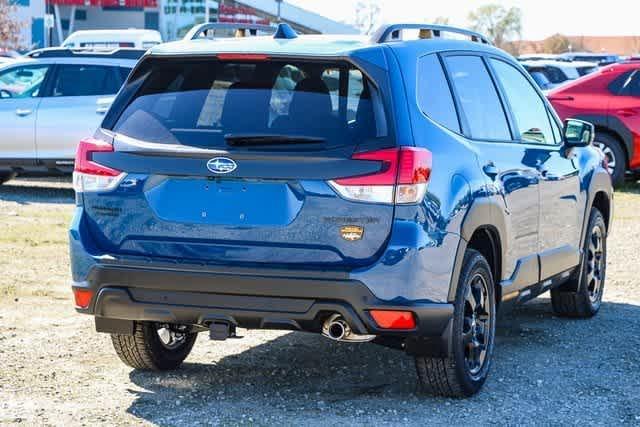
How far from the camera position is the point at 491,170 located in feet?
21.6

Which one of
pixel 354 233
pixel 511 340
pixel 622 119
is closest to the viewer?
pixel 354 233

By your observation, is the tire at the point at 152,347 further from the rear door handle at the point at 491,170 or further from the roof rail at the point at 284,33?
the rear door handle at the point at 491,170

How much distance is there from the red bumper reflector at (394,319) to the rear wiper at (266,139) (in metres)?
0.79

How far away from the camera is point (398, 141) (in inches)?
224

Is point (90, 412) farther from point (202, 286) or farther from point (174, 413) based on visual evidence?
point (202, 286)

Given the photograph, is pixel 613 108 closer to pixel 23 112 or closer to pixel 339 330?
pixel 23 112

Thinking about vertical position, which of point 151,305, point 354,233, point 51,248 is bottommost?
point 51,248

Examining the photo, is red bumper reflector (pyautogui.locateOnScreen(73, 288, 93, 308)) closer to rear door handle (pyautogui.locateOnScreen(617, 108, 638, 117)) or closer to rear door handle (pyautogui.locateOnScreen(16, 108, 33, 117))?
rear door handle (pyautogui.locateOnScreen(16, 108, 33, 117))

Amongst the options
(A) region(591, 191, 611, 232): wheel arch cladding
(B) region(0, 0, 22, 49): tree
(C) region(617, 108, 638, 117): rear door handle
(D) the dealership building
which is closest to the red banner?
(D) the dealership building

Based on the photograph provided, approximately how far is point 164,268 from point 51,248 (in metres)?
5.93

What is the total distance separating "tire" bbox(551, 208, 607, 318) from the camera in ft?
28.0

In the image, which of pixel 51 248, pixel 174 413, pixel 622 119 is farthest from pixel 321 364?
pixel 622 119

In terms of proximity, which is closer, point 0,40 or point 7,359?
point 7,359

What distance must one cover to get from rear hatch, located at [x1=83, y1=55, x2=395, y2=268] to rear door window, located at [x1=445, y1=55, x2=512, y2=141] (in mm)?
912
